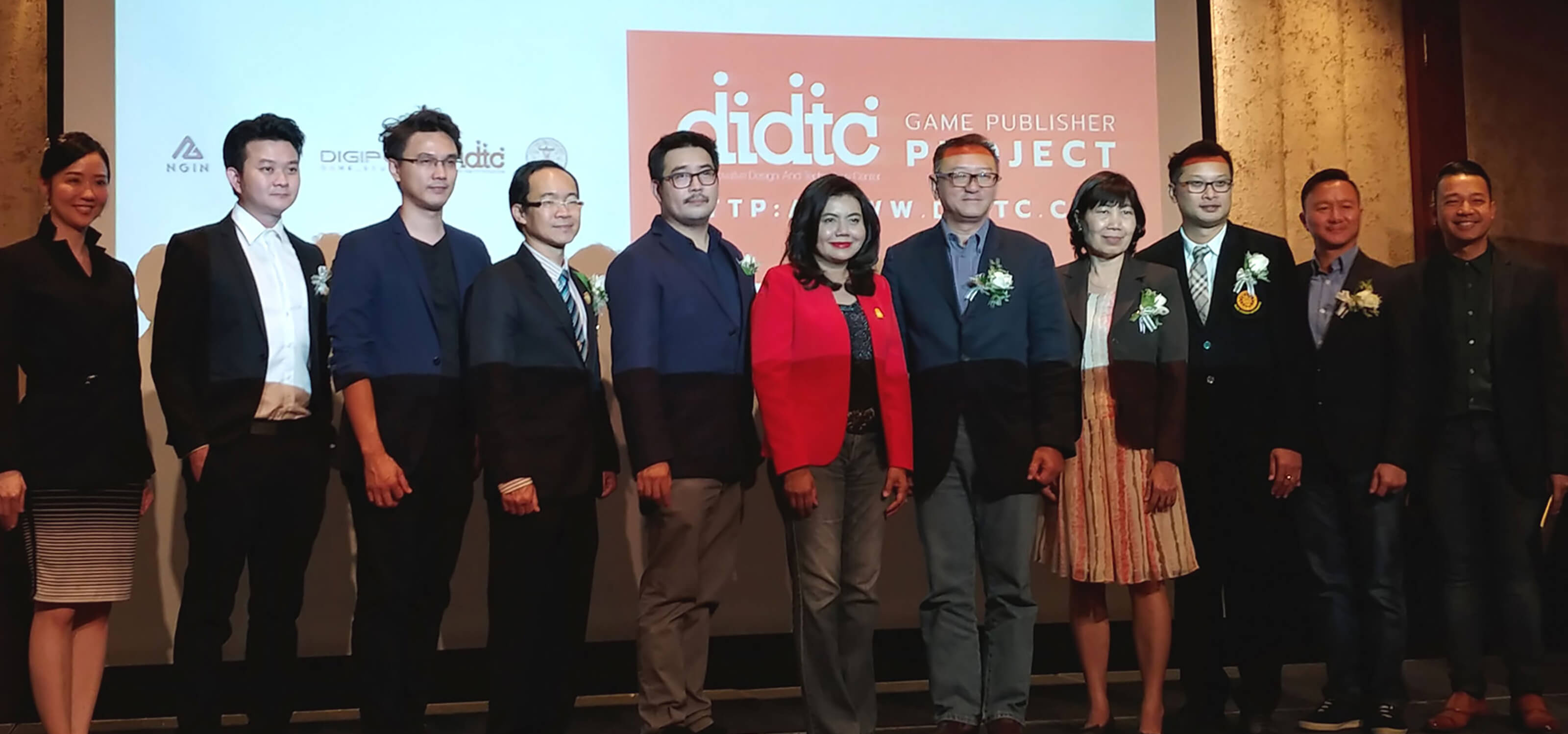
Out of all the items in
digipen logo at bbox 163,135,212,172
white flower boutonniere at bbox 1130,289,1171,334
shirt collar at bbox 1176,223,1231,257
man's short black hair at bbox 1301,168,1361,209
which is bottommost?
white flower boutonniere at bbox 1130,289,1171,334

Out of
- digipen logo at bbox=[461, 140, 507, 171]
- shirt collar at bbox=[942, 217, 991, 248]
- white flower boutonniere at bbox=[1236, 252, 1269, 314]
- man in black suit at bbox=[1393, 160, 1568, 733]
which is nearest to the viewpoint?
shirt collar at bbox=[942, 217, 991, 248]

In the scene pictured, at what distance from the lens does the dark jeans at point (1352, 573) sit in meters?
3.54

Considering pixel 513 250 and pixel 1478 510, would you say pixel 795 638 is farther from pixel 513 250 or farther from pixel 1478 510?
pixel 1478 510

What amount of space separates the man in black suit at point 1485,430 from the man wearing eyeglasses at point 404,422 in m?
2.69

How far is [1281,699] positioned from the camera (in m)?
3.98

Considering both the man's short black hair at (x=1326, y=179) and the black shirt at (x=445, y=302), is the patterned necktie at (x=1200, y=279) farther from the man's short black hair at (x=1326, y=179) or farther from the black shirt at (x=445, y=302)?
the black shirt at (x=445, y=302)

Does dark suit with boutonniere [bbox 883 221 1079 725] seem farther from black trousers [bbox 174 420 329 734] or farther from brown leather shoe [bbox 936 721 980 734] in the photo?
black trousers [bbox 174 420 329 734]

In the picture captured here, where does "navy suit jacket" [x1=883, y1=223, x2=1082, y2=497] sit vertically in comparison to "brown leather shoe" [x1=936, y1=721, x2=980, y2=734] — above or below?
above

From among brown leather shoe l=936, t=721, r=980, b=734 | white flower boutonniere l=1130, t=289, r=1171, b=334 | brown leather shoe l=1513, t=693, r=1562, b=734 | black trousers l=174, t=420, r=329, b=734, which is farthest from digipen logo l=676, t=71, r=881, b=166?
brown leather shoe l=1513, t=693, r=1562, b=734

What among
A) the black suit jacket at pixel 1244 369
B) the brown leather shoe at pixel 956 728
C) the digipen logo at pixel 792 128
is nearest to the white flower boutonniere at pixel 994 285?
the black suit jacket at pixel 1244 369

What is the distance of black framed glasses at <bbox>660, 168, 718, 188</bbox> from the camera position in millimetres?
3318

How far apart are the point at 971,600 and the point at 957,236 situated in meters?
0.98

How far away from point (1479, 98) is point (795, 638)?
3.71 meters

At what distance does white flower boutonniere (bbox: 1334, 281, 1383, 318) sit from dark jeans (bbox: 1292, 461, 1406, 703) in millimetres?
450
